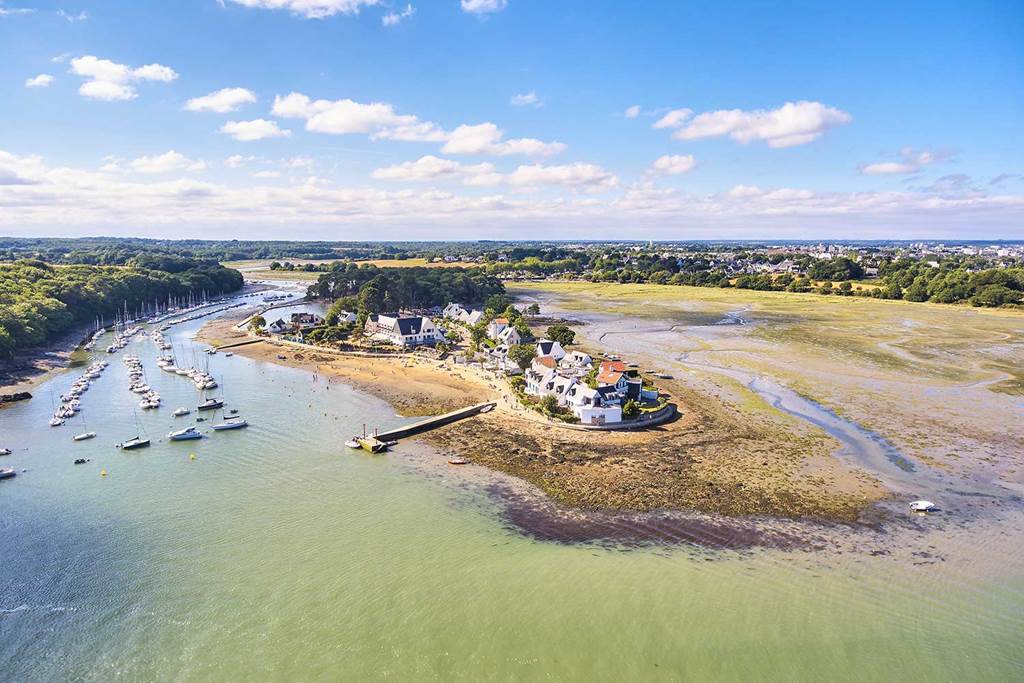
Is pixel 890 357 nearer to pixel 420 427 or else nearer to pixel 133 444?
pixel 420 427

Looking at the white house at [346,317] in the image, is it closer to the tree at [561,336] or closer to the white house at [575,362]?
the tree at [561,336]

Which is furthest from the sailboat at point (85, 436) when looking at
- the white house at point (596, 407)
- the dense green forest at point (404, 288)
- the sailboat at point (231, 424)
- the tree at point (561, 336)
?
the dense green forest at point (404, 288)

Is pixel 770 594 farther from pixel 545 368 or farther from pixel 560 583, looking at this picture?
pixel 545 368

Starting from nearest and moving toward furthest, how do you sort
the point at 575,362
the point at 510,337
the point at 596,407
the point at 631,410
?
the point at 596,407 → the point at 631,410 → the point at 575,362 → the point at 510,337

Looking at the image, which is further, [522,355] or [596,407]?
[522,355]

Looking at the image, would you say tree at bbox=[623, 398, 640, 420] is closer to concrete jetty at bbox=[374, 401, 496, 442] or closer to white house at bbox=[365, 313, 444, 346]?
concrete jetty at bbox=[374, 401, 496, 442]

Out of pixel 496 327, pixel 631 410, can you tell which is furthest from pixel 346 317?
pixel 631 410
